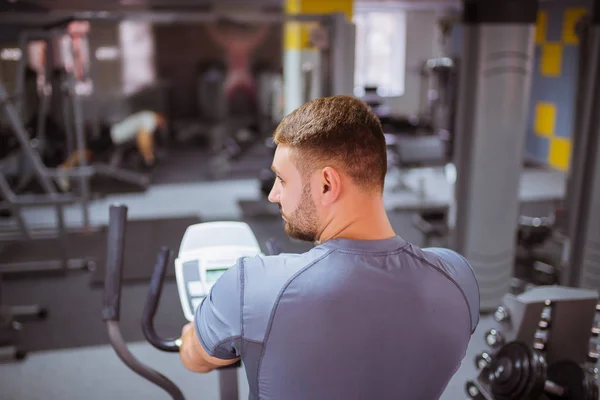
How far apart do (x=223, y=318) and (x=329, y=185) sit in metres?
0.27

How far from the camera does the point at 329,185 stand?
89cm

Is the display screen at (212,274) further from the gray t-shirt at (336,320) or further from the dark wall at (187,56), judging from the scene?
the dark wall at (187,56)

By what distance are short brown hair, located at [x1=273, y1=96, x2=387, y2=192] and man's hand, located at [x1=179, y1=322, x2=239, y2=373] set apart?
0.36 metres

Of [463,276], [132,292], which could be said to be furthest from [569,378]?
[132,292]

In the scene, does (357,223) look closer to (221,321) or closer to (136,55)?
(221,321)

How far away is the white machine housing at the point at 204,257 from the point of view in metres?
1.27

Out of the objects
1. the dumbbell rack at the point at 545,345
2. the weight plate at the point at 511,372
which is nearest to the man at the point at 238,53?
the dumbbell rack at the point at 545,345

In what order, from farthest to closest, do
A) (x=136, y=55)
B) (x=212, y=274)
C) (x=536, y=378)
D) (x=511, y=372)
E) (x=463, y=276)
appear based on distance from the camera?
(x=136, y=55)
(x=511, y=372)
(x=536, y=378)
(x=212, y=274)
(x=463, y=276)

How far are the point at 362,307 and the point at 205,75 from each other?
8717mm

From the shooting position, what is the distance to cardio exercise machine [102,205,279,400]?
1.27 m

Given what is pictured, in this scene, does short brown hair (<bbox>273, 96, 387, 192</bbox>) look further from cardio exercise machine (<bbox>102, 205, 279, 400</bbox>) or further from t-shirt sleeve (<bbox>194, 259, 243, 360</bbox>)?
cardio exercise machine (<bbox>102, 205, 279, 400</bbox>)

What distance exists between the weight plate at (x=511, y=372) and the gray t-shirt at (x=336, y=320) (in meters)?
1.10

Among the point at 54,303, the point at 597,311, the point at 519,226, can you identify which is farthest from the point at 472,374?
the point at 54,303

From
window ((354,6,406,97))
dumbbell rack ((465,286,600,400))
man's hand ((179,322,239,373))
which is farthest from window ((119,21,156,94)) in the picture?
man's hand ((179,322,239,373))
